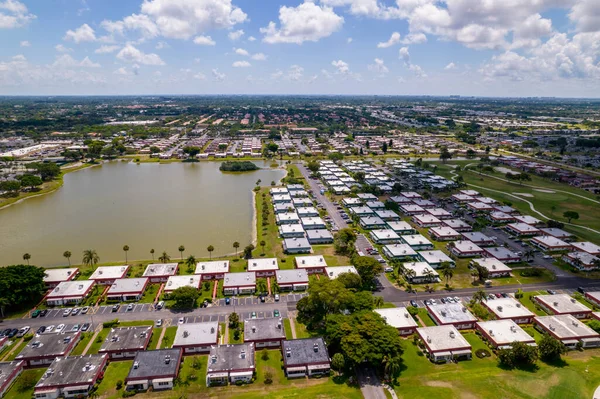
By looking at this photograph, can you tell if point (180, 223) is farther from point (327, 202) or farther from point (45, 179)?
point (45, 179)

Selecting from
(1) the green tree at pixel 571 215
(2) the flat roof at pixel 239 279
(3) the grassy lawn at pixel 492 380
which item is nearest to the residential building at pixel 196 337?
(2) the flat roof at pixel 239 279

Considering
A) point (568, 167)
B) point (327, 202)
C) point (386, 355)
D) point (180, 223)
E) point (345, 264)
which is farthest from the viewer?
point (568, 167)

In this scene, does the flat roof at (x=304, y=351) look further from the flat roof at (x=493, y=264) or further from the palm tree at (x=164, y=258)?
the flat roof at (x=493, y=264)

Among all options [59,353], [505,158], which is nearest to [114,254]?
[59,353]

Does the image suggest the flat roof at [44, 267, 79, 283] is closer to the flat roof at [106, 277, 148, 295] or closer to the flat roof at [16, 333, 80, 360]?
the flat roof at [106, 277, 148, 295]

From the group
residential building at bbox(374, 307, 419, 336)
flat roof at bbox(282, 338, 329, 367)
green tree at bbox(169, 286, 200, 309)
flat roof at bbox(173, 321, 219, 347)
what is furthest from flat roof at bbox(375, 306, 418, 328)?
green tree at bbox(169, 286, 200, 309)

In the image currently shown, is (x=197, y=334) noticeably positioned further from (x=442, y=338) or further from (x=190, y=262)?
(x=442, y=338)
